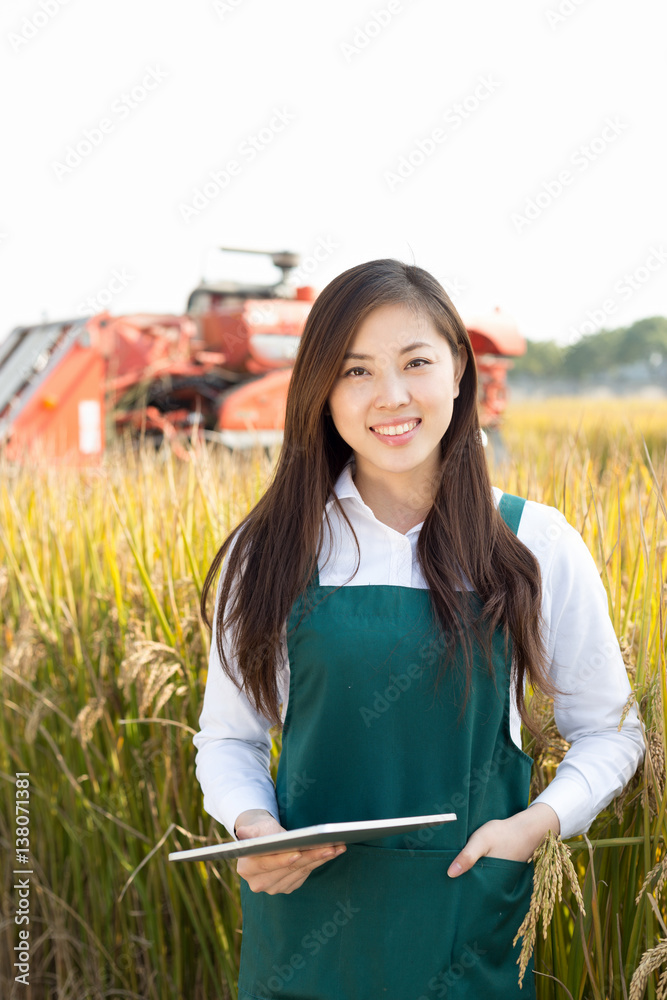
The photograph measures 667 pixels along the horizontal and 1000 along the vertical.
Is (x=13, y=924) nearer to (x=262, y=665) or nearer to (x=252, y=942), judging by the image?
(x=252, y=942)

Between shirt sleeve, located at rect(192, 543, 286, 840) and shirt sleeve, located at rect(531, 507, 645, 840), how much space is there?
392 millimetres

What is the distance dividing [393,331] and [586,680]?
56 cm

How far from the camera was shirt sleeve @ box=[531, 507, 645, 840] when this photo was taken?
108 centimetres

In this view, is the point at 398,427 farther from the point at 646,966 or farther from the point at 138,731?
the point at 138,731

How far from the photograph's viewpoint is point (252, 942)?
3.87 feet

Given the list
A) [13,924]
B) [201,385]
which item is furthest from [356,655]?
[201,385]

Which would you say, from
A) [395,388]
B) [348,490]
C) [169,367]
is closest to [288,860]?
[348,490]

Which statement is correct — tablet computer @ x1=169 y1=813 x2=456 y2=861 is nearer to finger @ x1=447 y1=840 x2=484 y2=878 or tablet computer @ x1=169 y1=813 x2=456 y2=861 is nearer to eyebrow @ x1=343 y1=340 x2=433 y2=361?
finger @ x1=447 y1=840 x2=484 y2=878

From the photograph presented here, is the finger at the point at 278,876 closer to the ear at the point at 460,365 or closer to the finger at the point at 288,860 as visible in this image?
the finger at the point at 288,860

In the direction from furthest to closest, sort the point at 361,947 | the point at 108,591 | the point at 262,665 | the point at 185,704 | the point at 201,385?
1. the point at 201,385
2. the point at 108,591
3. the point at 185,704
4. the point at 262,665
5. the point at 361,947

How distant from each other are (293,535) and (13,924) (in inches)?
66.3

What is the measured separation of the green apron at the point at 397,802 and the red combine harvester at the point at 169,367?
4088mm

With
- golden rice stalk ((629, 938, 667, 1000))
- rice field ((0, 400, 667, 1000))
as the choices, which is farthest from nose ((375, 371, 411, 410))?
golden rice stalk ((629, 938, 667, 1000))

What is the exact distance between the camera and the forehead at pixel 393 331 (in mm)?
1169
